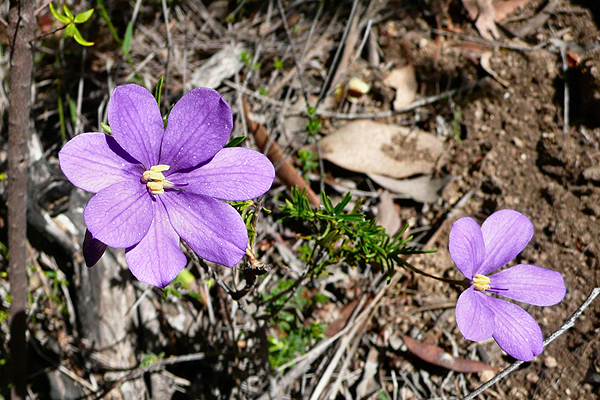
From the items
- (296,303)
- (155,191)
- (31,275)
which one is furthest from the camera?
(31,275)

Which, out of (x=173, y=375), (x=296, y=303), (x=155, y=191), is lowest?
(x=173, y=375)

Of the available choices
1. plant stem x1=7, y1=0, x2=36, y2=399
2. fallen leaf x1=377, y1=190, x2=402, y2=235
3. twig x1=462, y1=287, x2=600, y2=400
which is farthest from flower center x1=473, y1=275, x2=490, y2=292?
plant stem x1=7, y1=0, x2=36, y2=399

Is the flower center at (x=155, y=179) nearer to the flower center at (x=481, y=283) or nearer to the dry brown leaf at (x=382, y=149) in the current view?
the flower center at (x=481, y=283)

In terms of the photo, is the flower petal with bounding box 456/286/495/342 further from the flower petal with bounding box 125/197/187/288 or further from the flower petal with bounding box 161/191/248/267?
the flower petal with bounding box 125/197/187/288

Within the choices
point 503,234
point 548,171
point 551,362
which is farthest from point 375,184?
point 551,362

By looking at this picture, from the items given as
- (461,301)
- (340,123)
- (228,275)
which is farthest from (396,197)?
(461,301)

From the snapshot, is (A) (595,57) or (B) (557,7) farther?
(B) (557,7)

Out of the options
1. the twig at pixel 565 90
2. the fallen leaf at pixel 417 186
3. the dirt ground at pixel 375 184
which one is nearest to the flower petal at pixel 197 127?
the dirt ground at pixel 375 184

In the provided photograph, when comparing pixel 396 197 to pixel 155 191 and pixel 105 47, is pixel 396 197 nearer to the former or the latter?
pixel 155 191
